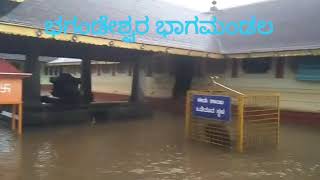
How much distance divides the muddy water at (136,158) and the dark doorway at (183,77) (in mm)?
8158

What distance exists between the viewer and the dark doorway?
71.0 feet

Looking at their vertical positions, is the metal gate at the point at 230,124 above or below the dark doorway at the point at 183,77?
below

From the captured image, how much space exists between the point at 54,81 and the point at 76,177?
40.9 ft

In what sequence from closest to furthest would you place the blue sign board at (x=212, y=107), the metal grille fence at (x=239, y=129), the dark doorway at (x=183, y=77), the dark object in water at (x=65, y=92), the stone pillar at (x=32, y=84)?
the blue sign board at (x=212, y=107) → the metal grille fence at (x=239, y=129) → the stone pillar at (x=32, y=84) → the dark object in water at (x=65, y=92) → the dark doorway at (x=183, y=77)

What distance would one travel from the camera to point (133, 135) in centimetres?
1289

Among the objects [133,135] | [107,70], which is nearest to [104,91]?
[107,70]

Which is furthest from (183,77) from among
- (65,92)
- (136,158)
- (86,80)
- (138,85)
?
(136,158)

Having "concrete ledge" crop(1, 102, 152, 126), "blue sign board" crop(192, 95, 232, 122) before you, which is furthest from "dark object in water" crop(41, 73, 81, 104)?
"blue sign board" crop(192, 95, 232, 122)

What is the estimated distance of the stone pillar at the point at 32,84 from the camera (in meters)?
14.7

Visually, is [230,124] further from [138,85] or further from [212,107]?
[138,85]

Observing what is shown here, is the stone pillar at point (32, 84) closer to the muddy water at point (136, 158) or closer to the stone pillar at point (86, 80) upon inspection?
the muddy water at point (136, 158)

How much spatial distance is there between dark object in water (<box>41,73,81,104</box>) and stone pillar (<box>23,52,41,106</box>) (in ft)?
9.47

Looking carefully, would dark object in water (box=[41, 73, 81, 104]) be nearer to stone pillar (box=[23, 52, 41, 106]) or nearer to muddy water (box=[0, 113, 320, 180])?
stone pillar (box=[23, 52, 41, 106])

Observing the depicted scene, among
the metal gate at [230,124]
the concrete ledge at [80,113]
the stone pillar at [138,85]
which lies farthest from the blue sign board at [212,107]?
the stone pillar at [138,85]
